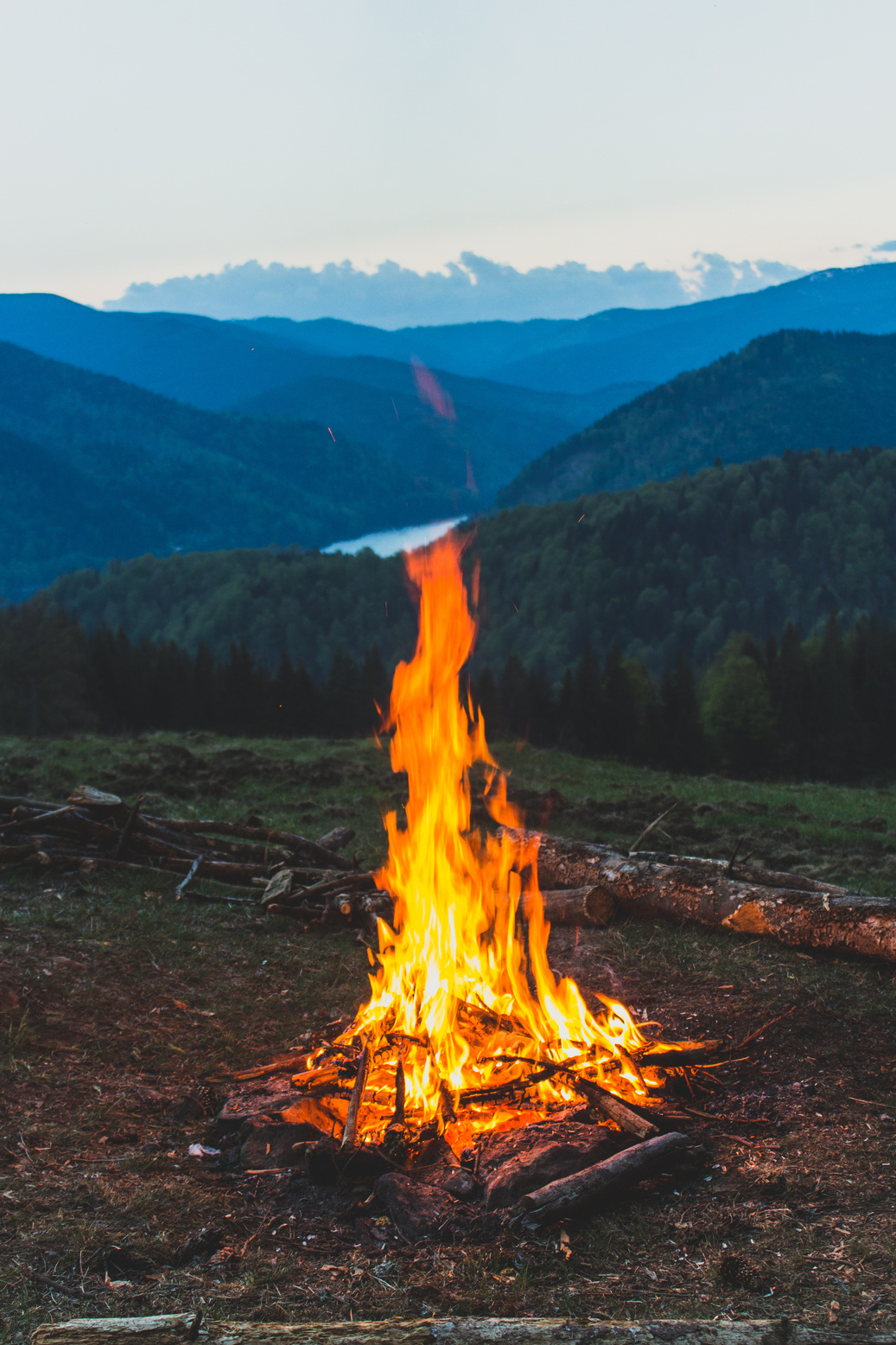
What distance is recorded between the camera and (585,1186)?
4.48m

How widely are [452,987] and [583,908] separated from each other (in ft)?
9.37

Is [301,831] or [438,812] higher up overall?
[438,812]

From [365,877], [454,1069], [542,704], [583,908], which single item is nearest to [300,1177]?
[454,1069]

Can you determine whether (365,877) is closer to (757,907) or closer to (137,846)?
(137,846)

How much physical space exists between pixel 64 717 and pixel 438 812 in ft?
152

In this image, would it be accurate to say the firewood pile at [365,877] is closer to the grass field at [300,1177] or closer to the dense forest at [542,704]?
the grass field at [300,1177]

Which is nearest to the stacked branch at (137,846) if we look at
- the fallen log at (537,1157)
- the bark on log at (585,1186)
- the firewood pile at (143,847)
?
the firewood pile at (143,847)

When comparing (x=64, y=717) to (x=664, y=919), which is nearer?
(x=664, y=919)

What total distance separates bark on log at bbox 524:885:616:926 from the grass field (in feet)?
0.97

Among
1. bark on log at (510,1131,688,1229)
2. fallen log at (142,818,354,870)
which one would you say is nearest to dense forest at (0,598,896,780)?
fallen log at (142,818,354,870)

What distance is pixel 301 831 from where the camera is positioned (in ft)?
46.2

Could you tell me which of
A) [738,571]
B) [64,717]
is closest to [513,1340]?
[64,717]

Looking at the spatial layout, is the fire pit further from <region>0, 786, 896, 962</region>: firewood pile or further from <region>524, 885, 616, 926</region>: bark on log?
<region>0, 786, 896, 962</region>: firewood pile

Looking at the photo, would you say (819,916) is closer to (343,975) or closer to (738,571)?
(343,975)
